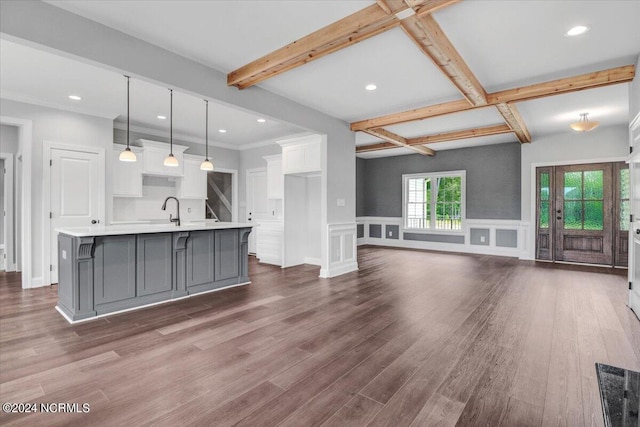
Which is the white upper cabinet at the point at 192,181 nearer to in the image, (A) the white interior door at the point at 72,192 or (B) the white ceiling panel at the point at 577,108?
(A) the white interior door at the point at 72,192

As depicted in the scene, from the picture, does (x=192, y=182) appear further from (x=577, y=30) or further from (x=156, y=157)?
(x=577, y=30)

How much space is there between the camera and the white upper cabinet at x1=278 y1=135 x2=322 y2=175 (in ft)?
18.7

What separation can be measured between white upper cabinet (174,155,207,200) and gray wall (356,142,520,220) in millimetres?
4886

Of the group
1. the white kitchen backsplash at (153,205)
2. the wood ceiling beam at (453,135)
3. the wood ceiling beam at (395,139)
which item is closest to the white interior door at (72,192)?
the white kitchen backsplash at (153,205)

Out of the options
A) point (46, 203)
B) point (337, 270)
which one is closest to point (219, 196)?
point (46, 203)

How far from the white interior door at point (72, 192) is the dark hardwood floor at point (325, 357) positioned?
1126 mm

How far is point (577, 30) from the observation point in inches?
115

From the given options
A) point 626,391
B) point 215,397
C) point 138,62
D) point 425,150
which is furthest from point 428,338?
point 425,150

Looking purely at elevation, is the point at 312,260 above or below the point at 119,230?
below

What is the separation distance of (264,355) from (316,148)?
394 cm

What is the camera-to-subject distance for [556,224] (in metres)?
6.92

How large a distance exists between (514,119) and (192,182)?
631cm

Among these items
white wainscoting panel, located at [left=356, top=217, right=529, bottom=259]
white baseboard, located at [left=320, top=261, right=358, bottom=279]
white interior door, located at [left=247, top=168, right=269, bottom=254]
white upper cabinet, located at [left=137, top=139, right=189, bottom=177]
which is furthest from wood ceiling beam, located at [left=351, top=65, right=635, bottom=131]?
white upper cabinet, located at [left=137, top=139, right=189, bottom=177]

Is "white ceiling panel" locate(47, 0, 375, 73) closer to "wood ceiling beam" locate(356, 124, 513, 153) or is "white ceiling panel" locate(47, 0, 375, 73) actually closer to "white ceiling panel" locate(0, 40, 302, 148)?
"white ceiling panel" locate(0, 40, 302, 148)
